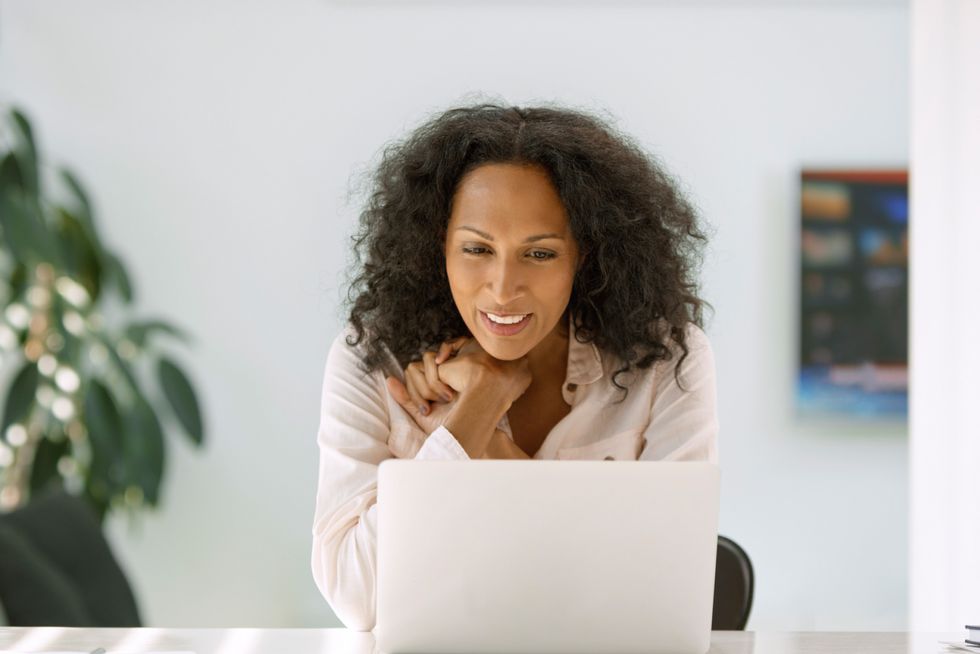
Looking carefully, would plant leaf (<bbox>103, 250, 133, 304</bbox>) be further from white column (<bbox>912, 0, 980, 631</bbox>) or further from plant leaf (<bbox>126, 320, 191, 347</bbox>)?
white column (<bbox>912, 0, 980, 631</bbox>)

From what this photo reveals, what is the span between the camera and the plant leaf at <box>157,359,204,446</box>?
3.73 meters

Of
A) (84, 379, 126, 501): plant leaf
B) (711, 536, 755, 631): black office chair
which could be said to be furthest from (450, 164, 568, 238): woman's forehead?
(84, 379, 126, 501): plant leaf

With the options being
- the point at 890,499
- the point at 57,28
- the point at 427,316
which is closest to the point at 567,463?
the point at 427,316

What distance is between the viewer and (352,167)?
3.92 metres

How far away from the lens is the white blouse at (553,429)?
1.76 meters

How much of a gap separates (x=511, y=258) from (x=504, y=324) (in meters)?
0.12

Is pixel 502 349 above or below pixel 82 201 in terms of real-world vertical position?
below

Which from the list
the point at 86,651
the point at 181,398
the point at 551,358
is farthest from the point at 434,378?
the point at 181,398

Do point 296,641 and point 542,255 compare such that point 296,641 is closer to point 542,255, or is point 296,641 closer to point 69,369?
point 542,255

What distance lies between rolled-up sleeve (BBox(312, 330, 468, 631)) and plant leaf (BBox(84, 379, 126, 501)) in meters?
1.84

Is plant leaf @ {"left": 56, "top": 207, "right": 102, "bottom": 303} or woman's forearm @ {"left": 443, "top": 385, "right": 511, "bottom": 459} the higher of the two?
plant leaf @ {"left": 56, "top": 207, "right": 102, "bottom": 303}

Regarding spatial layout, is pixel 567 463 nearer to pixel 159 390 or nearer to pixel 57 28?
pixel 159 390

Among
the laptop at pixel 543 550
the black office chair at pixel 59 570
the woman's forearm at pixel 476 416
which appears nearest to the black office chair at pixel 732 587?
the woman's forearm at pixel 476 416

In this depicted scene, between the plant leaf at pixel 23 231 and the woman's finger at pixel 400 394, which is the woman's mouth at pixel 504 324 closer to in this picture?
the woman's finger at pixel 400 394
